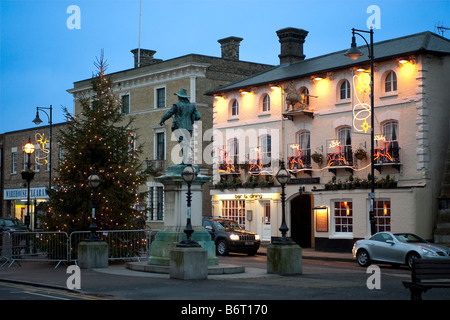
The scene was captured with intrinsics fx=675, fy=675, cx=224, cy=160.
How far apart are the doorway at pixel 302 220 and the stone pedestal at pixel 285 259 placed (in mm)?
Answer: 16146

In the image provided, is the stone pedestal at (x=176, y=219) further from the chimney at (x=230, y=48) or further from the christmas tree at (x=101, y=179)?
the chimney at (x=230, y=48)

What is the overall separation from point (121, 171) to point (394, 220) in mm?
12596

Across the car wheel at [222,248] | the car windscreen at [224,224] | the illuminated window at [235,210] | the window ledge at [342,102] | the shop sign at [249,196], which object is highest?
the window ledge at [342,102]

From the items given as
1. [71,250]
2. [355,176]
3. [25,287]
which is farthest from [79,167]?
[355,176]

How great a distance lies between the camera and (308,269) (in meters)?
22.9

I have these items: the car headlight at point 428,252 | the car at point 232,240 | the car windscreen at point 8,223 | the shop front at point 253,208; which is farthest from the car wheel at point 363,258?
the car windscreen at point 8,223

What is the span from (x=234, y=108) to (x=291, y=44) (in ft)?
19.9

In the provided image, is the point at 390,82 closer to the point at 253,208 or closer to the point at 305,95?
the point at 305,95

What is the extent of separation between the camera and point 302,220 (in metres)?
36.8

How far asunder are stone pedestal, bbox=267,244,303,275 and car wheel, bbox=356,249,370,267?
5.82 meters

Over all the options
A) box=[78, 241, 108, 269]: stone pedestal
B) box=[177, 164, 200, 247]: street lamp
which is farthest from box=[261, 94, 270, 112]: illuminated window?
box=[177, 164, 200, 247]: street lamp

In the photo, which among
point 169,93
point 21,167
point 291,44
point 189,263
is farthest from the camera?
point 21,167

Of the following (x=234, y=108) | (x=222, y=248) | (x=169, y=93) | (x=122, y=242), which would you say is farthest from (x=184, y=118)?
(x=169, y=93)

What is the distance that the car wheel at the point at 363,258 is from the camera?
25281mm
